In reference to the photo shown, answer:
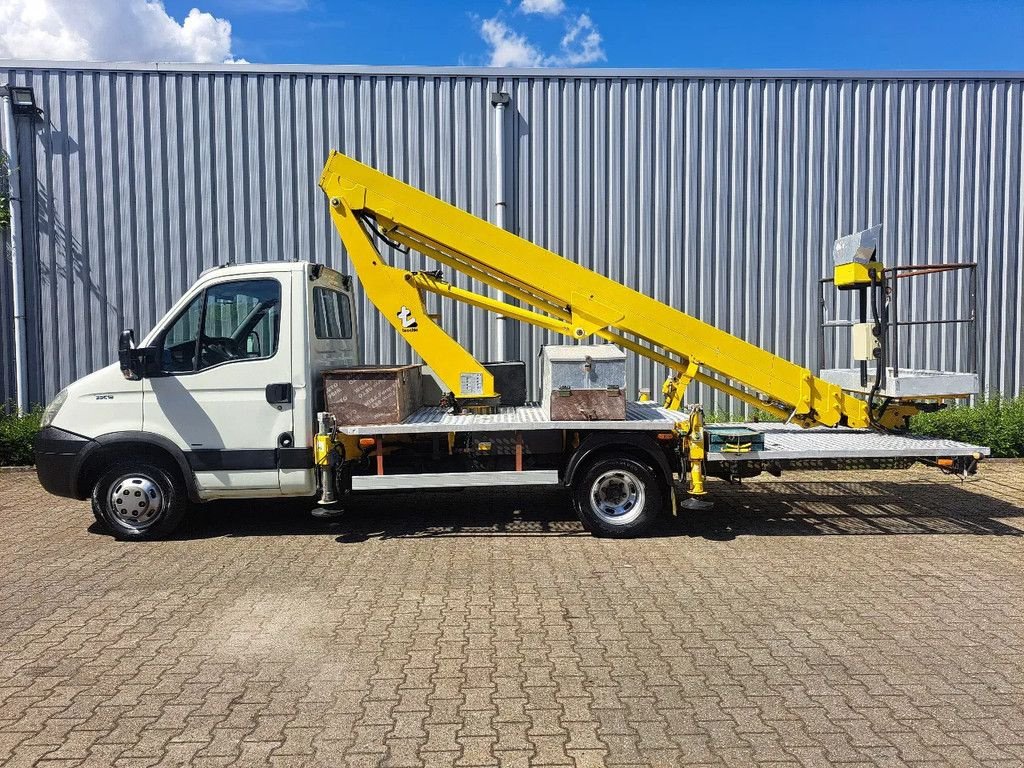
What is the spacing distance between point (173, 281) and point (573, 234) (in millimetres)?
5731

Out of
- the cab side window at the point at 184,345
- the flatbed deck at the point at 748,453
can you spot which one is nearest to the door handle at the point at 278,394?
the flatbed deck at the point at 748,453

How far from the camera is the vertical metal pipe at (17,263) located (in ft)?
35.4

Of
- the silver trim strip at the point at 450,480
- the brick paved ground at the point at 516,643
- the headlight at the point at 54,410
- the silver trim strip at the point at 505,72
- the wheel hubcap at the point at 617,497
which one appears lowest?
the brick paved ground at the point at 516,643

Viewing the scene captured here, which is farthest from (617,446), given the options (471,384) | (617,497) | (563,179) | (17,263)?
(17,263)

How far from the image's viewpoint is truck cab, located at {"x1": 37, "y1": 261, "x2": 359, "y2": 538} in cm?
673

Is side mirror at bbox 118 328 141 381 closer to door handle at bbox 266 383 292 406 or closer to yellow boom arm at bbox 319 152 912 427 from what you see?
door handle at bbox 266 383 292 406

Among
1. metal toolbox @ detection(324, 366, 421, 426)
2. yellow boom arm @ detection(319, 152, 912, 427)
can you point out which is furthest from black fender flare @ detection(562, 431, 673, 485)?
metal toolbox @ detection(324, 366, 421, 426)

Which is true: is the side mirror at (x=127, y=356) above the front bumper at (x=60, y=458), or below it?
above

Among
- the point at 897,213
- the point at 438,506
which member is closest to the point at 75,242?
the point at 438,506

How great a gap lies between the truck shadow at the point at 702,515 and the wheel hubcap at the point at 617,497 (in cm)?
34

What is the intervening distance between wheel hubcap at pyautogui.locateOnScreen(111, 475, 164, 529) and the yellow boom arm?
2.56 m

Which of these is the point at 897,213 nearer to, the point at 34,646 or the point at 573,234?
the point at 573,234

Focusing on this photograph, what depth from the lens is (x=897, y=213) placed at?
1148cm

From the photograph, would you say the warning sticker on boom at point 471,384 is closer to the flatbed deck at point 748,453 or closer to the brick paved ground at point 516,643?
the flatbed deck at point 748,453
